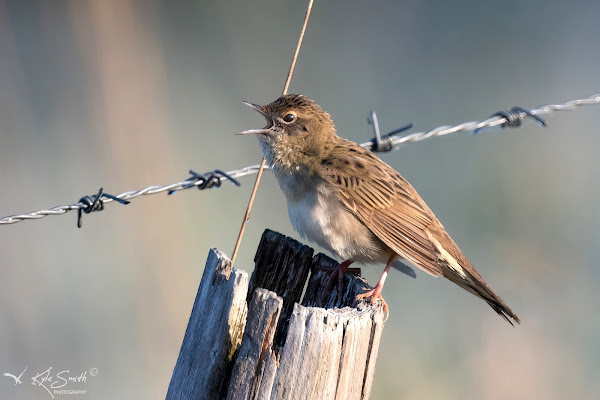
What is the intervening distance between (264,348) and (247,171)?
156 centimetres

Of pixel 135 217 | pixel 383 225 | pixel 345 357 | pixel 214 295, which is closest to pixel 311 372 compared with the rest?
pixel 345 357

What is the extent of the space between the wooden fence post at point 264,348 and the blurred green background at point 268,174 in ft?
8.43

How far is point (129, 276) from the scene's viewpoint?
548cm

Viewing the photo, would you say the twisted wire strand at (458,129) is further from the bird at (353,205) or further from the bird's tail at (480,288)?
the bird's tail at (480,288)

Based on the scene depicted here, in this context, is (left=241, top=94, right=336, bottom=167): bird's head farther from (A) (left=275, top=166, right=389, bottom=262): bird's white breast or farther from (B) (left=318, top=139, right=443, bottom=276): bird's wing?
(A) (left=275, top=166, right=389, bottom=262): bird's white breast

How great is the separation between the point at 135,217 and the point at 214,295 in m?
3.08

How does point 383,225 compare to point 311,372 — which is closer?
point 311,372

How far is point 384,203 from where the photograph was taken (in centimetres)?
423

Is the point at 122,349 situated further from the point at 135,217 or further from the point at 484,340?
the point at 484,340

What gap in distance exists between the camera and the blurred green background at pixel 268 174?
527 cm

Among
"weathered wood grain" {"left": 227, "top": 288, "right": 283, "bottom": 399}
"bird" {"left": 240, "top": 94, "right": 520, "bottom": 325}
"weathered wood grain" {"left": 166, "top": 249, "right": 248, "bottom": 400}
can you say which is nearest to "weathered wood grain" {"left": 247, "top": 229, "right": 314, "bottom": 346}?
"bird" {"left": 240, "top": 94, "right": 520, "bottom": 325}

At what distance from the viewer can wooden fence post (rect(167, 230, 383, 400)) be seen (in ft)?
8.16
